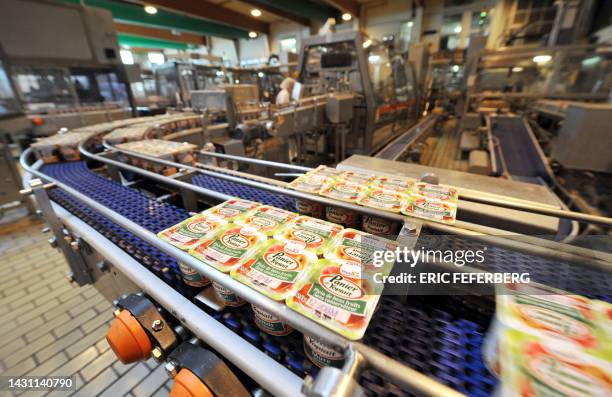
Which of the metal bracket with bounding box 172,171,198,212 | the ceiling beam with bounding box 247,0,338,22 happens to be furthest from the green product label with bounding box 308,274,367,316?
the ceiling beam with bounding box 247,0,338,22

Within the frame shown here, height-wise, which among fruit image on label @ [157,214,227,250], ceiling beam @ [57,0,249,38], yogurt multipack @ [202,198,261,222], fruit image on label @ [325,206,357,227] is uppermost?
ceiling beam @ [57,0,249,38]

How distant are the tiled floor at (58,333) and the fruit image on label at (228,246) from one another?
4.11ft

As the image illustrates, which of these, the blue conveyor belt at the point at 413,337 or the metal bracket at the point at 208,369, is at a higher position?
the blue conveyor belt at the point at 413,337

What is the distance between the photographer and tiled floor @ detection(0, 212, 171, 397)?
138 centimetres

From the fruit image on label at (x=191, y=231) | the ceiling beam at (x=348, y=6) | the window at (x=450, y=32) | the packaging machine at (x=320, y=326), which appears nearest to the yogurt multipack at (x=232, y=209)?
the fruit image on label at (x=191, y=231)

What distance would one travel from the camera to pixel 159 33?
11.3 meters

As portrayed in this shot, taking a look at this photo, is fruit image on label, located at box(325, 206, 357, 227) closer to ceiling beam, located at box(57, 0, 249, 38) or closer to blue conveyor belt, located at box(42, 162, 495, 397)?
blue conveyor belt, located at box(42, 162, 495, 397)

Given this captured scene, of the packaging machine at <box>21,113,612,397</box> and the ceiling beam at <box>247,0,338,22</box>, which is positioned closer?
the packaging machine at <box>21,113,612,397</box>

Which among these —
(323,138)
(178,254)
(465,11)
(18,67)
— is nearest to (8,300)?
(178,254)

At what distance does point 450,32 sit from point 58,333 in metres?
12.4

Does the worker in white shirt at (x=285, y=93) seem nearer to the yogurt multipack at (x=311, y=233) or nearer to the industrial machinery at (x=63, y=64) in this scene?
the industrial machinery at (x=63, y=64)

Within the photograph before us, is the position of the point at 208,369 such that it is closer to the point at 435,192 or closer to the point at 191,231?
the point at 191,231

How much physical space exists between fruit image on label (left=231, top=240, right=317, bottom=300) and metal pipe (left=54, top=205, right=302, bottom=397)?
0.13 metres

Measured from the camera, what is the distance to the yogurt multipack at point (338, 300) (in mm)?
417
